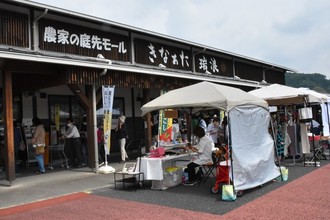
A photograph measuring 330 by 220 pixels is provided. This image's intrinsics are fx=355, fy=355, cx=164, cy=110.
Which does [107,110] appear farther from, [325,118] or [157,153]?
[325,118]

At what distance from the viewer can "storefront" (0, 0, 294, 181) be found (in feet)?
30.5

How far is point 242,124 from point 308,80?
65337mm

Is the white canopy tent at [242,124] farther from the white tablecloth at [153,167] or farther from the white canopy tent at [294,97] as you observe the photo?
the white canopy tent at [294,97]

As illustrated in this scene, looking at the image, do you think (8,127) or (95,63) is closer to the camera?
(8,127)

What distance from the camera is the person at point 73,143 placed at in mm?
12094

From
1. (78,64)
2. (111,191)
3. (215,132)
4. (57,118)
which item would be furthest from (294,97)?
(57,118)

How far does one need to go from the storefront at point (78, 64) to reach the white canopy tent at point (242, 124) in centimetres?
287

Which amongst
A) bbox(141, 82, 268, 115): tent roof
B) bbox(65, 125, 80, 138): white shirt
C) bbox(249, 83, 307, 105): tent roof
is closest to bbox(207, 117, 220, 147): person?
bbox(249, 83, 307, 105): tent roof

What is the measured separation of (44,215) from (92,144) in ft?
15.3

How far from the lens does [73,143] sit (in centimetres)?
1214

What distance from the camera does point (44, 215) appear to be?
6.38 metres

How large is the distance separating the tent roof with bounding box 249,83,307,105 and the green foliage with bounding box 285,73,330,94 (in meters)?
51.8

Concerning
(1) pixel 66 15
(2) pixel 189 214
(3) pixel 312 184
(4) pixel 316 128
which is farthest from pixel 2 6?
(4) pixel 316 128

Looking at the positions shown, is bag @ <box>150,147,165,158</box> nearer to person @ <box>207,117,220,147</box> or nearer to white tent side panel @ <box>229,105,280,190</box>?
white tent side panel @ <box>229,105,280,190</box>
